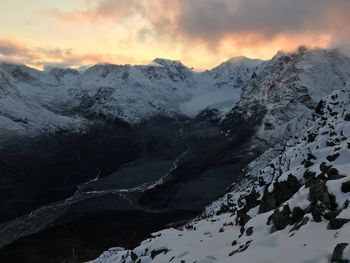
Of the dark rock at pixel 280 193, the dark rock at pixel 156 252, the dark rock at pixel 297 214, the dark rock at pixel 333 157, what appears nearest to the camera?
the dark rock at pixel 297 214

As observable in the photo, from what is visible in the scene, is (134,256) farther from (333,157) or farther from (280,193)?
(333,157)

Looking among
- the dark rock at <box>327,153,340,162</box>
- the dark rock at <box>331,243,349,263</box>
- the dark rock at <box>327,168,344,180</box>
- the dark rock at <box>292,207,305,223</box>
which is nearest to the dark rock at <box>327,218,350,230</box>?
the dark rock at <box>331,243,349,263</box>

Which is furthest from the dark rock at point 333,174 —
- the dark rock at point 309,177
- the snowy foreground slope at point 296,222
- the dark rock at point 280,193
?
the dark rock at point 280,193

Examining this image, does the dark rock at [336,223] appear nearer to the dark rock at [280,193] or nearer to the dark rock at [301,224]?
the dark rock at [301,224]

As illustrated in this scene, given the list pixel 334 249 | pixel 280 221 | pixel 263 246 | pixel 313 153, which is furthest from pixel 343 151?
pixel 334 249

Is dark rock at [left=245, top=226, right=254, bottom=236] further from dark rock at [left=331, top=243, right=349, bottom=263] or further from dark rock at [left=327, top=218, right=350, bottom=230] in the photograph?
dark rock at [left=331, top=243, right=349, bottom=263]

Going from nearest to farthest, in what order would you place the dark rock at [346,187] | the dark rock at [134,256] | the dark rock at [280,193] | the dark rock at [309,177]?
the dark rock at [346,187] → the dark rock at [309,177] → the dark rock at [280,193] → the dark rock at [134,256]

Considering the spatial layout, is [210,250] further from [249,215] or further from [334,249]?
[334,249]
